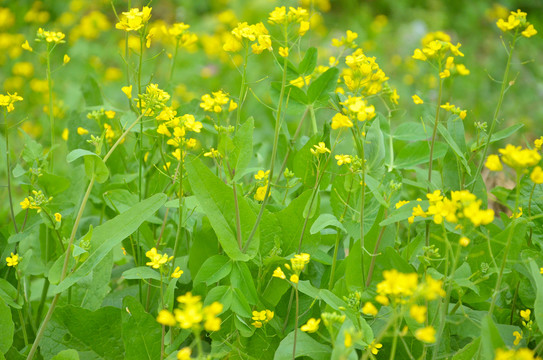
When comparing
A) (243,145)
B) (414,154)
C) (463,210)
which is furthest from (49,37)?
(463,210)

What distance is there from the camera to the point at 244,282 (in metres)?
1.12

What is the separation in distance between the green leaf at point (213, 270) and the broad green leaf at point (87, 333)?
0.23 metres

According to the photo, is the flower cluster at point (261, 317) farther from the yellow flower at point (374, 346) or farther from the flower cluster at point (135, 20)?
the flower cluster at point (135, 20)

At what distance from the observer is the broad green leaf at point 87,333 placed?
119cm

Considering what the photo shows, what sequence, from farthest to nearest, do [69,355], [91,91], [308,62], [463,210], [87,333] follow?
[91,91], [308,62], [87,333], [69,355], [463,210]

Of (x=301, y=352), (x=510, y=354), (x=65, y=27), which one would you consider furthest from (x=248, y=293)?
(x=65, y=27)

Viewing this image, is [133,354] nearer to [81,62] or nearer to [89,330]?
[89,330]

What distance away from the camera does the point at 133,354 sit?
1119mm

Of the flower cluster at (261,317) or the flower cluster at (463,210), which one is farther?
the flower cluster at (261,317)

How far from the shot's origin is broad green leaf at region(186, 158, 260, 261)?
110 cm

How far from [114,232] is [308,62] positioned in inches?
22.6

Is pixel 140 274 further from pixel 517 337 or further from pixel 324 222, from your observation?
pixel 517 337

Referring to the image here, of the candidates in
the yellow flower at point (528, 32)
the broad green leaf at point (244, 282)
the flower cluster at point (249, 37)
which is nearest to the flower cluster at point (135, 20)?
the flower cluster at point (249, 37)

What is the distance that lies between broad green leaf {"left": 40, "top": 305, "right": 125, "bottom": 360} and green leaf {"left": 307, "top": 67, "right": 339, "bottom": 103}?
2.11 feet
